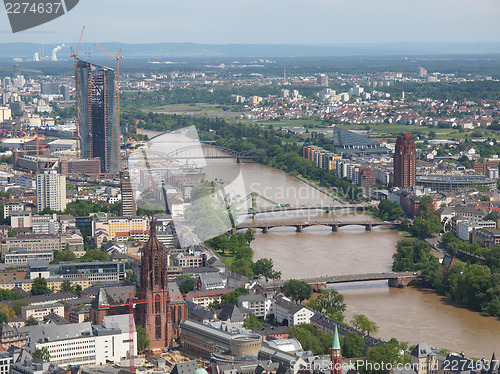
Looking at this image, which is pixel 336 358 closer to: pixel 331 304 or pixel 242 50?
pixel 331 304

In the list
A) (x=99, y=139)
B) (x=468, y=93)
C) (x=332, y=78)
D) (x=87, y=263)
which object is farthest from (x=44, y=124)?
(x=332, y=78)

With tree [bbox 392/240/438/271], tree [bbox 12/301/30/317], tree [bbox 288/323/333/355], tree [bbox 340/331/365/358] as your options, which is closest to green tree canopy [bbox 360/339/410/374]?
tree [bbox 340/331/365/358]

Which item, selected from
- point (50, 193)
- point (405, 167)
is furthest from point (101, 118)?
point (405, 167)

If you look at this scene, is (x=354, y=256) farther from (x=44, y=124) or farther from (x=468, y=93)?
(x=468, y=93)

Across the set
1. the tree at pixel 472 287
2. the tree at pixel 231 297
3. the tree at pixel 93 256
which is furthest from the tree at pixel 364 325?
the tree at pixel 93 256

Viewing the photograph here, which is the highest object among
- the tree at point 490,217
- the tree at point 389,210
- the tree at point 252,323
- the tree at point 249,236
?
the tree at point 252,323

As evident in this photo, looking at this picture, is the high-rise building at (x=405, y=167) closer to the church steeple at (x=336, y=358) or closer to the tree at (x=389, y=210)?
the tree at (x=389, y=210)

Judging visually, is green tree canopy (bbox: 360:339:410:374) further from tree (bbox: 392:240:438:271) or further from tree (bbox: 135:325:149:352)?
tree (bbox: 392:240:438:271)
